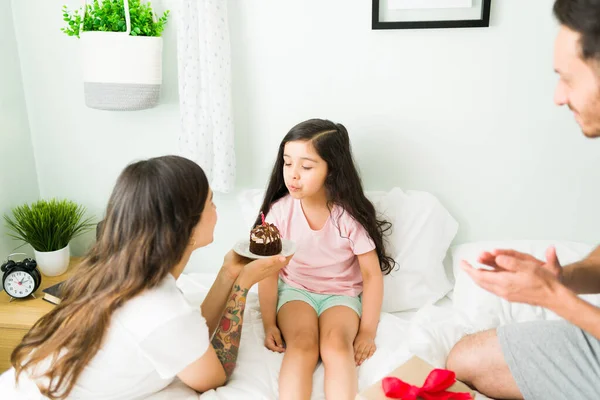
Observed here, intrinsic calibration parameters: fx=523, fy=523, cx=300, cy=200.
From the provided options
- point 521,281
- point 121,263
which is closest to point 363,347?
point 521,281

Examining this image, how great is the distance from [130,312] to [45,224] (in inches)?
40.4

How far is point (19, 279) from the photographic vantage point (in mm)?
1883

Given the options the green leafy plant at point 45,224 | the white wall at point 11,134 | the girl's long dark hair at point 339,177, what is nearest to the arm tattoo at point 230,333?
the girl's long dark hair at point 339,177

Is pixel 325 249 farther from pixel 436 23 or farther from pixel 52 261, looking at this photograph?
pixel 52 261

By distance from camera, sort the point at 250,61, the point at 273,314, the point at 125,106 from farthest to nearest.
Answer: the point at 250,61 < the point at 125,106 < the point at 273,314

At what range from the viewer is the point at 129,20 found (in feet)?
5.87

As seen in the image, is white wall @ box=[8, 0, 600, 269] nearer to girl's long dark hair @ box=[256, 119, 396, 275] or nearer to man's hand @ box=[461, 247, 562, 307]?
girl's long dark hair @ box=[256, 119, 396, 275]

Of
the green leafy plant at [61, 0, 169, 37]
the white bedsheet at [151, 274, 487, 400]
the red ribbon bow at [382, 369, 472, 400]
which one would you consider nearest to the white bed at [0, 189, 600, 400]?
the white bedsheet at [151, 274, 487, 400]

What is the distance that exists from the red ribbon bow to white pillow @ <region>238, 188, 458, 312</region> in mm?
699

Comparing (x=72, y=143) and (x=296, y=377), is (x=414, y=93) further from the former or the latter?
(x=72, y=143)

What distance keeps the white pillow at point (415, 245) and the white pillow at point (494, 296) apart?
8 cm

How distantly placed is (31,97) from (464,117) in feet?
5.74

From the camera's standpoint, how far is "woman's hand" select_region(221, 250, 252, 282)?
160 cm

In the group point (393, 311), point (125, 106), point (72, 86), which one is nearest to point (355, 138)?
point (393, 311)
